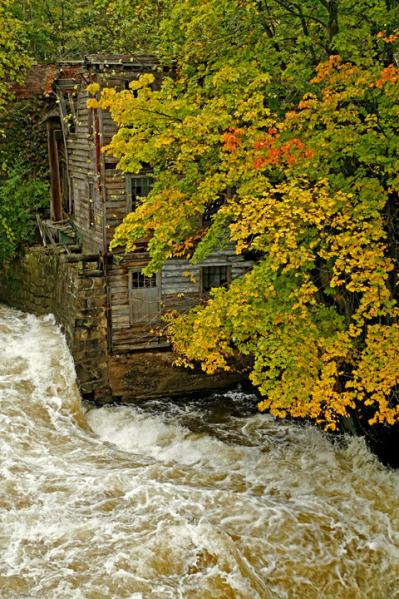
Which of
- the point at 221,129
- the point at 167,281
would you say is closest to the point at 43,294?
the point at 167,281

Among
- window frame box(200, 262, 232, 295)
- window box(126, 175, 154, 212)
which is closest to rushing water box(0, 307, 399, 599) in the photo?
window frame box(200, 262, 232, 295)

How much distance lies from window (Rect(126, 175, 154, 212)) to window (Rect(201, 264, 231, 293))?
3.15 meters

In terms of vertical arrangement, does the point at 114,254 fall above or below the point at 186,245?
below

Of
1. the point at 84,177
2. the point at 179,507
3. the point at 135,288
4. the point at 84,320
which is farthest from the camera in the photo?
the point at 84,177

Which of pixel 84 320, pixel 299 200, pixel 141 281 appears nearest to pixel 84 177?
pixel 141 281

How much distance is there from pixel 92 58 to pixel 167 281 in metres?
6.94

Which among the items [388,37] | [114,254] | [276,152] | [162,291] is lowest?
[162,291]

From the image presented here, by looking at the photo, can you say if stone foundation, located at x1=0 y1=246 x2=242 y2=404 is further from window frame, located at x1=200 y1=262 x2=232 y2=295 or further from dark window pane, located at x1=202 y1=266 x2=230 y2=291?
dark window pane, located at x1=202 y1=266 x2=230 y2=291

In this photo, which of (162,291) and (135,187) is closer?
(135,187)

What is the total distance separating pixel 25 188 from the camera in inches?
952

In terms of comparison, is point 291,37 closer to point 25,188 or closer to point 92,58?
point 92,58

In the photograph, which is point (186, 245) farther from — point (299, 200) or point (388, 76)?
point (388, 76)

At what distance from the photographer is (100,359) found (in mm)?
17906

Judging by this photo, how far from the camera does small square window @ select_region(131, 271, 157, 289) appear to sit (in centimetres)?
1825
